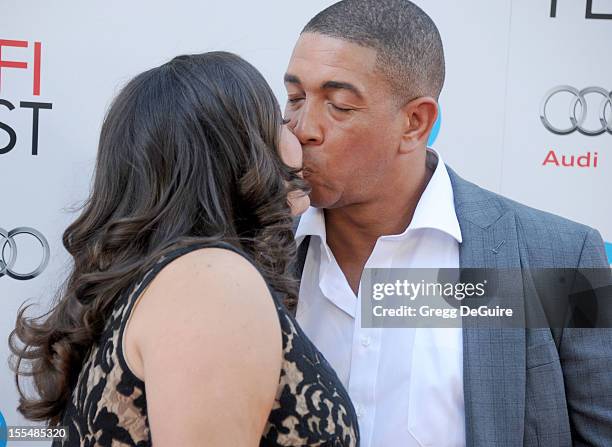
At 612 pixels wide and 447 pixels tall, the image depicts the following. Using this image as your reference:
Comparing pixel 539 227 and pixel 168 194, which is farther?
pixel 539 227

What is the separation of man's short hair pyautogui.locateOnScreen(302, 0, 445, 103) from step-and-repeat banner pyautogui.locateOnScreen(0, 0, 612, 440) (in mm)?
226

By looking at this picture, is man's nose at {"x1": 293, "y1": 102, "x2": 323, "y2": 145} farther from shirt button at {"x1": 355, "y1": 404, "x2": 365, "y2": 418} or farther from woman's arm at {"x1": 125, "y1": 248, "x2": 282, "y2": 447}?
woman's arm at {"x1": 125, "y1": 248, "x2": 282, "y2": 447}

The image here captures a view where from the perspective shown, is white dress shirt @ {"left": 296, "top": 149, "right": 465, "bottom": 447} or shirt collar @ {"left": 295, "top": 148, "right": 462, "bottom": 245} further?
shirt collar @ {"left": 295, "top": 148, "right": 462, "bottom": 245}

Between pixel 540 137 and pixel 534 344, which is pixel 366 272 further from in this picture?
pixel 540 137

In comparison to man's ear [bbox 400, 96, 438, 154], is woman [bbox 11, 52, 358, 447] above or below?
below

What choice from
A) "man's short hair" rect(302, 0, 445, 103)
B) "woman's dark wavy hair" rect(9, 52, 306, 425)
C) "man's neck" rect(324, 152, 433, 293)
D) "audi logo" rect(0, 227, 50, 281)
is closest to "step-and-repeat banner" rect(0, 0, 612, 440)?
"audi logo" rect(0, 227, 50, 281)

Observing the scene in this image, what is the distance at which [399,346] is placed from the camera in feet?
6.15

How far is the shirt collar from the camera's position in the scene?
1940mm

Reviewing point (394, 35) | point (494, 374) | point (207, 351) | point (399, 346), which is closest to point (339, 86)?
point (394, 35)

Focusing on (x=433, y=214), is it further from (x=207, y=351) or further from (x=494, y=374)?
(x=207, y=351)

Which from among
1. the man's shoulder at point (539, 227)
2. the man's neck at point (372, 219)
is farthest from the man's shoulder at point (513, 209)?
the man's neck at point (372, 219)

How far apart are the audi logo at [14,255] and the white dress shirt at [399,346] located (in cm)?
76

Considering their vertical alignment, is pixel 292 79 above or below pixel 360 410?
above

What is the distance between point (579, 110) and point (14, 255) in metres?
1.71
